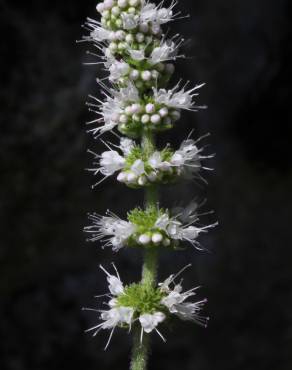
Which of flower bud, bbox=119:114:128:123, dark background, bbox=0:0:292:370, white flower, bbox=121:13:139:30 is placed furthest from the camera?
dark background, bbox=0:0:292:370

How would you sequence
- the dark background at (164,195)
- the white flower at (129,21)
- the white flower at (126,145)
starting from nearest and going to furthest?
the white flower at (129,21)
the white flower at (126,145)
the dark background at (164,195)

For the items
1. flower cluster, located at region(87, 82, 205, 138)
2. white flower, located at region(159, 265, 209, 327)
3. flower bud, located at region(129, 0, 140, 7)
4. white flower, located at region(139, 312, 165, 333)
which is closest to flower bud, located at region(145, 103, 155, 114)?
flower cluster, located at region(87, 82, 205, 138)

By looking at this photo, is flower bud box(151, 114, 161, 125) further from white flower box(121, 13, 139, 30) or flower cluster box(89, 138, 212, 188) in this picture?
white flower box(121, 13, 139, 30)

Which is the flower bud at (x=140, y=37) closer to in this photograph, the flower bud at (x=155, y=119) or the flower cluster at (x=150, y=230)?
the flower bud at (x=155, y=119)

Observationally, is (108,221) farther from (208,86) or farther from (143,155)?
(208,86)

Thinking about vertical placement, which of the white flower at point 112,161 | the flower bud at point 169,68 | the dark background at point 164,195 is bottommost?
the white flower at point 112,161

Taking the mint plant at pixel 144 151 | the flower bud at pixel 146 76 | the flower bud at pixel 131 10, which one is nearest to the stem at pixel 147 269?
the mint plant at pixel 144 151
